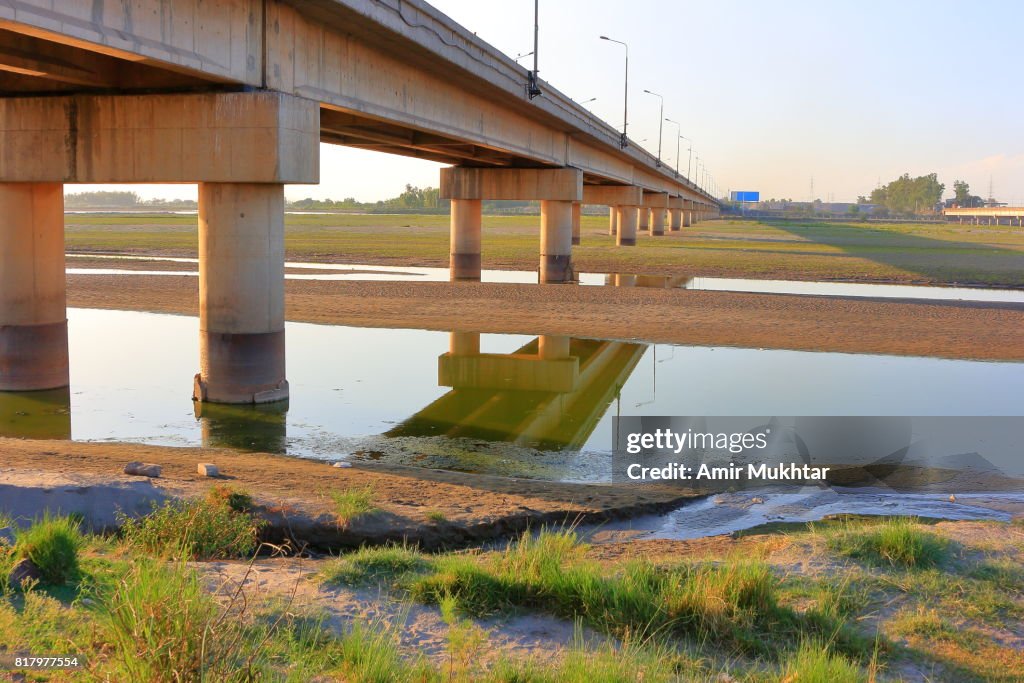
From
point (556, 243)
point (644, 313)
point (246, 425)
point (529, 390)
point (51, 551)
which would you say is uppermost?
point (556, 243)

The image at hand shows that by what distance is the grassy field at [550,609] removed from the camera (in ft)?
17.6

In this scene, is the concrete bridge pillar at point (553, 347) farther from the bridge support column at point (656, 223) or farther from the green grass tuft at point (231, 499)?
the bridge support column at point (656, 223)

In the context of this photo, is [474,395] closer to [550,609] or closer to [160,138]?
[160,138]

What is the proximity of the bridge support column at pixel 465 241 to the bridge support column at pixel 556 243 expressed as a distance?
319 centimetres

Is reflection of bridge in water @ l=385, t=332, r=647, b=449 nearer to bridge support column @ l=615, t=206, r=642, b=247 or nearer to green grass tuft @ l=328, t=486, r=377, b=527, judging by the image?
green grass tuft @ l=328, t=486, r=377, b=527

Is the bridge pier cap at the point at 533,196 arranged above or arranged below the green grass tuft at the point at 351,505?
above

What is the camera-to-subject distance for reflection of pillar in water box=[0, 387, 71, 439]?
1491 cm

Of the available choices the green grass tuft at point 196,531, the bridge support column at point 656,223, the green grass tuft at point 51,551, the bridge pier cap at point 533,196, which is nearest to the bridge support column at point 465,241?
the bridge pier cap at point 533,196

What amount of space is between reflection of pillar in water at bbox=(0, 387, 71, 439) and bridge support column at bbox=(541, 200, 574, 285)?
28.4 metres

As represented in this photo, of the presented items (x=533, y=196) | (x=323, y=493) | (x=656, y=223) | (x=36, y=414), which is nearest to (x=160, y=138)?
(x=36, y=414)

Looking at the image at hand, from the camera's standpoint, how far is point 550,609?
704 cm

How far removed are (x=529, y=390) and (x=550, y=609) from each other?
11996 millimetres

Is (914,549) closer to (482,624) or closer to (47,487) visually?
(482,624)

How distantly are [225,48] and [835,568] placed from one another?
12193 millimetres
